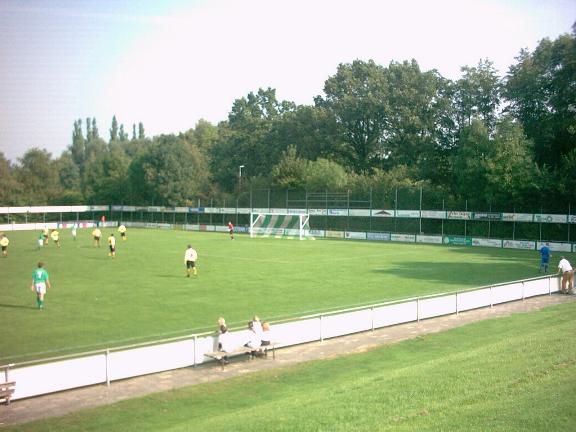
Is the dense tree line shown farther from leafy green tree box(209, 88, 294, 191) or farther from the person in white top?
the person in white top

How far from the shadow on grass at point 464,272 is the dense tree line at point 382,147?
19440 millimetres

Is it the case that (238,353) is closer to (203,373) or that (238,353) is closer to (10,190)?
(203,373)

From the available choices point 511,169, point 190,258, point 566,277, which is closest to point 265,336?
point 190,258

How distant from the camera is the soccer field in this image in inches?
720

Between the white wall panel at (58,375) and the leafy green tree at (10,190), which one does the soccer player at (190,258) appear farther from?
the leafy green tree at (10,190)

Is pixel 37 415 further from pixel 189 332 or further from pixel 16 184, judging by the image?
pixel 16 184

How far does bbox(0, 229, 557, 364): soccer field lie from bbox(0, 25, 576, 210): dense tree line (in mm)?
13695

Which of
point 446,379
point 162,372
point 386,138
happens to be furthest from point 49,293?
point 386,138

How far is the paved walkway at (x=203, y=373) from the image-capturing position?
38.3 ft

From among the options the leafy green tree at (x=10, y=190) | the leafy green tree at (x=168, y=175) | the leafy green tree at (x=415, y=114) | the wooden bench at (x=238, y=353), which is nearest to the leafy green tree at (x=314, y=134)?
the leafy green tree at (x=415, y=114)

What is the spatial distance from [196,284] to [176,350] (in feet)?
44.1

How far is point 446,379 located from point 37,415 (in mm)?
7969

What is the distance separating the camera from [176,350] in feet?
46.9

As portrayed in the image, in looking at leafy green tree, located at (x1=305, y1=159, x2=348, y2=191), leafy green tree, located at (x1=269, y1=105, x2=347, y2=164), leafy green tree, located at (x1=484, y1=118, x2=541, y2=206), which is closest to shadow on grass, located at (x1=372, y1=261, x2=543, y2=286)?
leafy green tree, located at (x1=484, y1=118, x2=541, y2=206)
